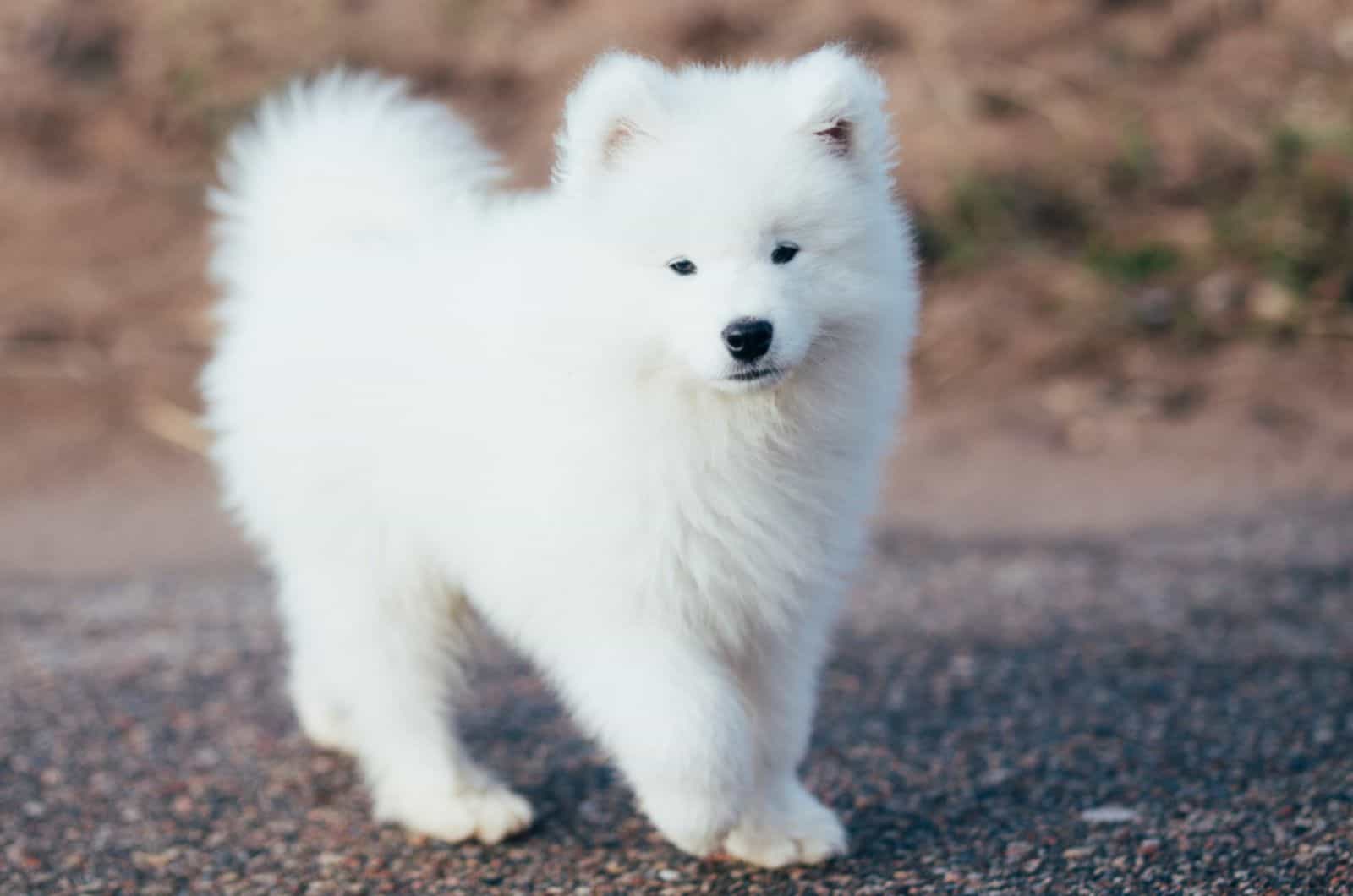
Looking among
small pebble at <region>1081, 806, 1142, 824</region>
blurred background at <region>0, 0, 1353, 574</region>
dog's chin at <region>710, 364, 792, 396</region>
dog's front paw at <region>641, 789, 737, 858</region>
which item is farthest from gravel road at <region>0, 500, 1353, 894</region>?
blurred background at <region>0, 0, 1353, 574</region>

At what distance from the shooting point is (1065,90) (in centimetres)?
1080

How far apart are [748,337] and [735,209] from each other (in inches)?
10.1

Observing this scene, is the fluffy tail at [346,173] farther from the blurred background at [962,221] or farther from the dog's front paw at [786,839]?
the blurred background at [962,221]

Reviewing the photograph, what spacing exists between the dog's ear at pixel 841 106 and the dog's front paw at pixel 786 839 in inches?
60.4

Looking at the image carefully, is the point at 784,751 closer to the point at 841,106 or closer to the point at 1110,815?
the point at 1110,815

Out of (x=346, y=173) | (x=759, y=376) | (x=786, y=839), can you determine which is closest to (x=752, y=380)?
(x=759, y=376)

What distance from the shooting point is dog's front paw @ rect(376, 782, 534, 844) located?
13.1 feet

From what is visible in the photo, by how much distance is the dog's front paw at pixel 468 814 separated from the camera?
399cm

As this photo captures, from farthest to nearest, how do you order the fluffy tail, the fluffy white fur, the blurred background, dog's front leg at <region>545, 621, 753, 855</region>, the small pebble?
the blurred background < the fluffy tail < the small pebble < dog's front leg at <region>545, 621, 753, 855</region> < the fluffy white fur

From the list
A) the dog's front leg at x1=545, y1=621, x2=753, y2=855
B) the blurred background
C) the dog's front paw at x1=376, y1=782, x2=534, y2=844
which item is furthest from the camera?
the blurred background

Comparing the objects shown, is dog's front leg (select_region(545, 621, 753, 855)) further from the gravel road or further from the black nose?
the black nose

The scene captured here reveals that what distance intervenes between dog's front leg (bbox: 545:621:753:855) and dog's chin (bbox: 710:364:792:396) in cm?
59

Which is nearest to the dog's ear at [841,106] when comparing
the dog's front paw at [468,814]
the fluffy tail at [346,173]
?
the fluffy tail at [346,173]

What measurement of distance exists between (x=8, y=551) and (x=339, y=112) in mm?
4231
